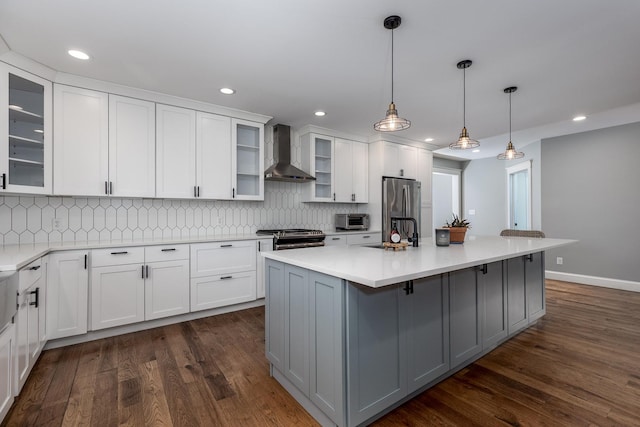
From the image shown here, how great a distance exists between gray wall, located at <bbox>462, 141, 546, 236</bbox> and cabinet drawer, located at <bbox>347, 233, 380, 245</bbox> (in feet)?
11.5

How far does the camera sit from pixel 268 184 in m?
4.34

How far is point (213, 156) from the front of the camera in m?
3.58

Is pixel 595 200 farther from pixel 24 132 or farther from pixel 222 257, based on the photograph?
pixel 24 132

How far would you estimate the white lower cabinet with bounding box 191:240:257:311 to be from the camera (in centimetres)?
326

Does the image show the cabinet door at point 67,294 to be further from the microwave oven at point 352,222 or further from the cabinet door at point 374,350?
the microwave oven at point 352,222

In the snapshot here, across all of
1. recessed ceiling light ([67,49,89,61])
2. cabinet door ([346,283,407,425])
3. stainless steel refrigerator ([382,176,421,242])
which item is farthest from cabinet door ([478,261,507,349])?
recessed ceiling light ([67,49,89,61])

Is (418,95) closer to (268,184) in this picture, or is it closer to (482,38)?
(482,38)

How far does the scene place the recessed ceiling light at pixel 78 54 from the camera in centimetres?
235

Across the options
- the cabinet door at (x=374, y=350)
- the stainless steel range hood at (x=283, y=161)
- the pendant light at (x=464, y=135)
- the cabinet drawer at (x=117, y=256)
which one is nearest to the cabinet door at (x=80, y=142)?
the cabinet drawer at (x=117, y=256)

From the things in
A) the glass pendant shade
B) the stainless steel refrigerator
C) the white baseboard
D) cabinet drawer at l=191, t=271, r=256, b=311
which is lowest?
the white baseboard

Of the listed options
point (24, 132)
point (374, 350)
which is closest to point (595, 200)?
point (374, 350)

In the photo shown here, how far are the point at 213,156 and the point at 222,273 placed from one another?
4.60ft

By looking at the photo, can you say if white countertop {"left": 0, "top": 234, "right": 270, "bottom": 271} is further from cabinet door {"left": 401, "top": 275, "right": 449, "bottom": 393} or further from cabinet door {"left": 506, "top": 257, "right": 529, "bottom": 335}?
cabinet door {"left": 506, "top": 257, "right": 529, "bottom": 335}

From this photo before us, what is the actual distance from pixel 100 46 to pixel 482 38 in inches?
114
